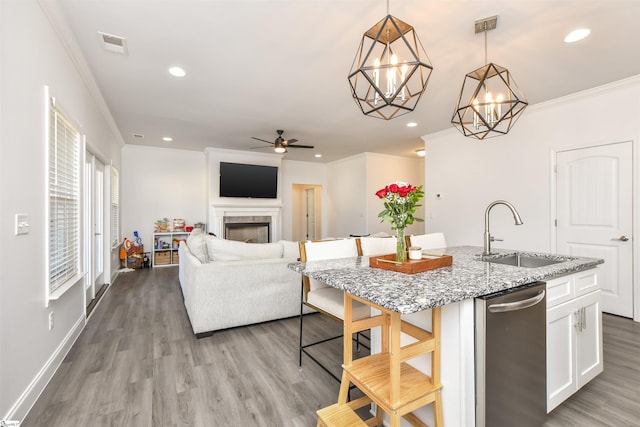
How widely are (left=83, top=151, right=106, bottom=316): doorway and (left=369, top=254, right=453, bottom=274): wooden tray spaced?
341cm

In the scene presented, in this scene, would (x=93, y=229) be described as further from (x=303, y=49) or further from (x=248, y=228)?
(x=248, y=228)

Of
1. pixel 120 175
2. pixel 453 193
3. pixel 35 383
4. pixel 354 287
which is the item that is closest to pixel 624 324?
pixel 453 193

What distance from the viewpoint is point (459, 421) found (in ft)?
4.09

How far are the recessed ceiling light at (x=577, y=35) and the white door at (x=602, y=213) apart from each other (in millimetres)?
1637

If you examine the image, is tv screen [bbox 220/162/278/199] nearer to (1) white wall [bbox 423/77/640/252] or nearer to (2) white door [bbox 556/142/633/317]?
(1) white wall [bbox 423/77/640/252]

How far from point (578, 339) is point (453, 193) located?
3599 mm

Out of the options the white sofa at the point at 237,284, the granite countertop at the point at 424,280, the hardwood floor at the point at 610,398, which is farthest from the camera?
the white sofa at the point at 237,284

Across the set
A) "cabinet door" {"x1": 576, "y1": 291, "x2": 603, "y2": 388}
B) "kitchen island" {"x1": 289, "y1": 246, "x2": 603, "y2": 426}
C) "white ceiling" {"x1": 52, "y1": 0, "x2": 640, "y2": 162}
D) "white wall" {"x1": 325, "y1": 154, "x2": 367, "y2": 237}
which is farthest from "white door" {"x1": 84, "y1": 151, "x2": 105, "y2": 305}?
"white wall" {"x1": 325, "y1": 154, "x2": 367, "y2": 237}

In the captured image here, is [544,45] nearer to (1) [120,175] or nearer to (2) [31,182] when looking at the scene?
(2) [31,182]

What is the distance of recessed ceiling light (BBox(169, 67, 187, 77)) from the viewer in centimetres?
295

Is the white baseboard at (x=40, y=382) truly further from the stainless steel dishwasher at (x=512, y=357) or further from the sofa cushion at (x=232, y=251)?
the stainless steel dishwasher at (x=512, y=357)

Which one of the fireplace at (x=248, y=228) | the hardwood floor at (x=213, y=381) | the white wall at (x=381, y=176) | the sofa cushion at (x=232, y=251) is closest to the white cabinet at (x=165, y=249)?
the fireplace at (x=248, y=228)

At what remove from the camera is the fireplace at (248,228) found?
6715 mm

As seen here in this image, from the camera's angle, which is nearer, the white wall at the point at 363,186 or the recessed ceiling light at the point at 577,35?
the recessed ceiling light at the point at 577,35
